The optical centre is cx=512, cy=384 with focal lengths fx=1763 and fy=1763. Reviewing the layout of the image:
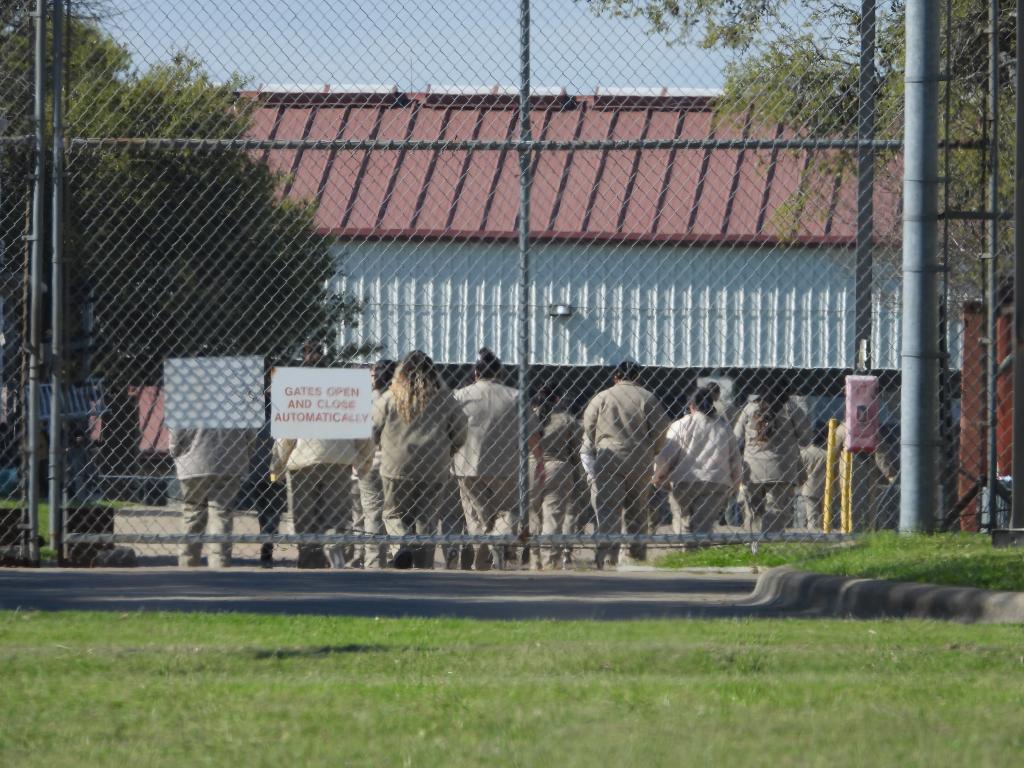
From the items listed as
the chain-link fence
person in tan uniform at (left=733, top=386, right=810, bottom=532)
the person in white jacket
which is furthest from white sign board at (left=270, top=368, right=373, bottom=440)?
person in tan uniform at (left=733, top=386, right=810, bottom=532)

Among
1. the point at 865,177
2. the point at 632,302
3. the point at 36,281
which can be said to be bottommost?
the point at 36,281

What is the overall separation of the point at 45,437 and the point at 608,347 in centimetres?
810

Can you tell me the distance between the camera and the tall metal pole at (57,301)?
392 inches

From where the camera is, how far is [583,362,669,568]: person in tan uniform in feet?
42.4

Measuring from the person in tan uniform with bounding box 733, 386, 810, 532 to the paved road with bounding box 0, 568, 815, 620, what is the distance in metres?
4.61

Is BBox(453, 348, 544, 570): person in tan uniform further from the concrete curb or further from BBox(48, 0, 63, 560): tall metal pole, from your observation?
the concrete curb

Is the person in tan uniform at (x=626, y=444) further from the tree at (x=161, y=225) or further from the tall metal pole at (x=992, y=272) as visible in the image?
the tall metal pole at (x=992, y=272)

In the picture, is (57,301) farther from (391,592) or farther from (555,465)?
(555,465)

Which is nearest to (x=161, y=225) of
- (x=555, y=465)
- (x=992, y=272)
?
(x=555, y=465)

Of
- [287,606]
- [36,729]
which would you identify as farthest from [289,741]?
[287,606]

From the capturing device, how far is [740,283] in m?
17.2

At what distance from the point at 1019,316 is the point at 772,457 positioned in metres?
5.92

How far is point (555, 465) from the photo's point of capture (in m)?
13.4

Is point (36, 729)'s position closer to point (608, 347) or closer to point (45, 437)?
point (45, 437)
